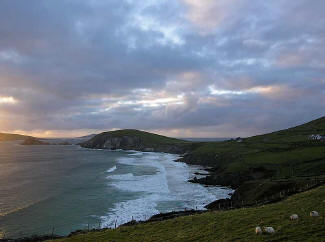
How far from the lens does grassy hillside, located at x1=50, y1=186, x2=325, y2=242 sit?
740 inches

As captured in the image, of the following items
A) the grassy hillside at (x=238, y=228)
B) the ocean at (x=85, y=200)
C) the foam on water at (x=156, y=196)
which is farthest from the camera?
the foam on water at (x=156, y=196)

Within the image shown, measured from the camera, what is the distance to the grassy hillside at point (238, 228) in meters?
18.8

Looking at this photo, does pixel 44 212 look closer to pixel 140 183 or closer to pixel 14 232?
pixel 14 232

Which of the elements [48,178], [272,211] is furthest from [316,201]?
[48,178]

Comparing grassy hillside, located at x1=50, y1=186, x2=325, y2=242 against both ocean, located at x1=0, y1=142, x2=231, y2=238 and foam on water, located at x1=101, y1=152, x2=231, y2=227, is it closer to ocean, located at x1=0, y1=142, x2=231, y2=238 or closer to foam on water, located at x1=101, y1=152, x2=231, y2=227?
foam on water, located at x1=101, y1=152, x2=231, y2=227

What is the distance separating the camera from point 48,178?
3711 inches

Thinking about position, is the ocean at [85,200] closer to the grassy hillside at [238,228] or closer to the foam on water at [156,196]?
the foam on water at [156,196]

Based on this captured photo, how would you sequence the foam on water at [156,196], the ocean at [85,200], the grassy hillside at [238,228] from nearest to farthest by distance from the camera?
the grassy hillside at [238,228], the ocean at [85,200], the foam on water at [156,196]

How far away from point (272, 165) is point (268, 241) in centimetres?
7819

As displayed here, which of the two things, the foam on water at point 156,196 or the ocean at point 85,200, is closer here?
the ocean at point 85,200

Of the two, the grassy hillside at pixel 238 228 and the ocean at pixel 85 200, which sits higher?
the grassy hillside at pixel 238 228

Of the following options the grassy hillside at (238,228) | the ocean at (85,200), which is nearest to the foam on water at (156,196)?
the ocean at (85,200)

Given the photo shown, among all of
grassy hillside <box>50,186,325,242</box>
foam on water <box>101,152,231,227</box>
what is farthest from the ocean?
grassy hillside <box>50,186,325,242</box>

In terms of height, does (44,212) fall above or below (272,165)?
below
